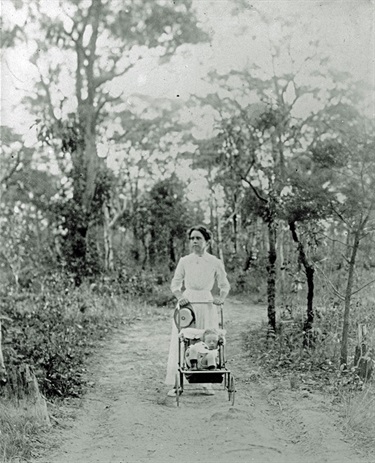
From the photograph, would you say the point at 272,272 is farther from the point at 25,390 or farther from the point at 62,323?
the point at 25,390

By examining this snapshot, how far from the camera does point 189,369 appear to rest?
583cm

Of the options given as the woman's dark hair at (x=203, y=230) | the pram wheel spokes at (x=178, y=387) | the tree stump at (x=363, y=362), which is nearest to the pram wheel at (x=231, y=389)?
the pram wheel spokes at (x=178, y=387)

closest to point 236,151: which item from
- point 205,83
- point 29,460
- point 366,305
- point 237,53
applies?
point 205,83

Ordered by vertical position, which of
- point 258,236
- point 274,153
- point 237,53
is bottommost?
point 258,236

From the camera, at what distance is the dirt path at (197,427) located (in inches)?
178

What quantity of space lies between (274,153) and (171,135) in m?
9.06

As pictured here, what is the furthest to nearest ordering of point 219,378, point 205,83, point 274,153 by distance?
1. point 205,83
2. point 274,153
3. point 219,378

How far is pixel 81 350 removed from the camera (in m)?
8.58

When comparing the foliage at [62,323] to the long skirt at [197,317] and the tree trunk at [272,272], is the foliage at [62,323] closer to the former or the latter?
the long skirt at [197,317]

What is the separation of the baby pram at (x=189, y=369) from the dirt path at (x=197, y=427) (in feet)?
0.53

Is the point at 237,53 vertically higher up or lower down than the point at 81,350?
higher up

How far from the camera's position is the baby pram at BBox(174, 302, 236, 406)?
574 centimetres

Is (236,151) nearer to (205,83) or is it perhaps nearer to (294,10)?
(205,83)

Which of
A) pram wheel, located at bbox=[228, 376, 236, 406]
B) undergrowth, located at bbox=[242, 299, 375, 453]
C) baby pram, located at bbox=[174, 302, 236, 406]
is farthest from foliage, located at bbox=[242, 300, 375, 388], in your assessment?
baby pram, located at bbox=[174, 302, 236, 406]
